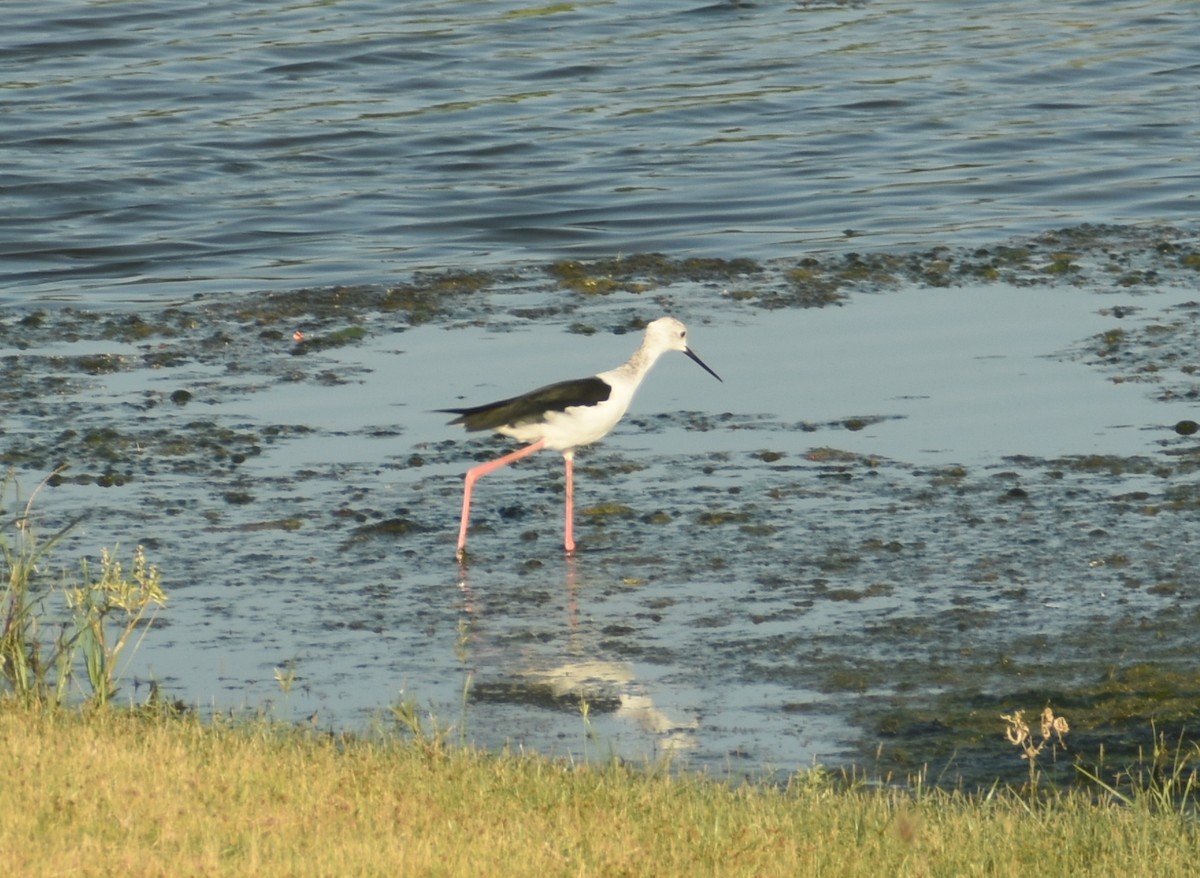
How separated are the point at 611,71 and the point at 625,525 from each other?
16.8 m

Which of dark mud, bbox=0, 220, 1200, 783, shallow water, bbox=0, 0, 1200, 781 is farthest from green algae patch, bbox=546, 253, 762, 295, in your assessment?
dark mud, bbox=0, 220, 1200, 783

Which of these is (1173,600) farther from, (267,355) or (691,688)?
(267,355)

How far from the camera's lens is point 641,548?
34.3ft

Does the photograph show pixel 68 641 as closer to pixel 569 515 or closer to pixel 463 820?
pixel 463 820

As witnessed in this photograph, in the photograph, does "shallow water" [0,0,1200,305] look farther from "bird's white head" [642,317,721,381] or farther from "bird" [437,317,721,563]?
"bird" [437,317,721,563]

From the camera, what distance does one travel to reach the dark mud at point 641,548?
8359mm

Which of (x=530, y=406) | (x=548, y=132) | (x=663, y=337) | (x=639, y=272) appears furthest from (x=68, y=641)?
(x=548, y=132)

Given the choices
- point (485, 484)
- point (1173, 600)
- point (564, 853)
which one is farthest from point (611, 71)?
point (564, 853)

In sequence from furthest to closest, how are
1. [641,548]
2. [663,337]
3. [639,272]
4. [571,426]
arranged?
[639,272], [663,337], [571,426], [641,548]

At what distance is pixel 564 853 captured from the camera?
19.5ft

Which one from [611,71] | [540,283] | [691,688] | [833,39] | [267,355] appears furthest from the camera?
[833,39]

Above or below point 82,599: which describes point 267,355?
below

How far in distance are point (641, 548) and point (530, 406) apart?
0.94m

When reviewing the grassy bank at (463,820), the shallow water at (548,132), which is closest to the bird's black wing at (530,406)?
the grassy bank at (463,820)
